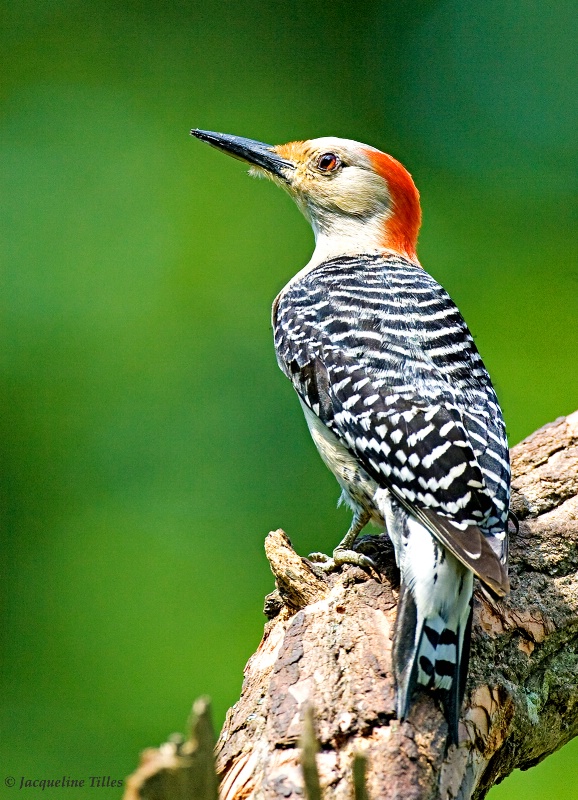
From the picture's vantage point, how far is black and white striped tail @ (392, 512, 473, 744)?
3.00 metres

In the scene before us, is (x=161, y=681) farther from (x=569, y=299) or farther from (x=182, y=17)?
(x=182, y=17)

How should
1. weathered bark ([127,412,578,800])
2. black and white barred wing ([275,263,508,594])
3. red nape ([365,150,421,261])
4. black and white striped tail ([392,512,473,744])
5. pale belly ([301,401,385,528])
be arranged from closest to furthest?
weathered bark ([127,412,578,800]), black and white striped tail ([392,512,473,744]), black and white barred wing ([275,263,508,594]), pale belly ([301,401,385,528]), red nape ([365,150,421,261])

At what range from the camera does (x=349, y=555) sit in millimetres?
3670

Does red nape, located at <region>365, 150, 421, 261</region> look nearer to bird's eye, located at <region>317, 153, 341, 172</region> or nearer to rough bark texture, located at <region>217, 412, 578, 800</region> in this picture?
bird's eye, located at <region>317, 153, 341, 172</region>

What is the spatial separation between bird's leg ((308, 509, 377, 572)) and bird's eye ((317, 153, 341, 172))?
2.19m

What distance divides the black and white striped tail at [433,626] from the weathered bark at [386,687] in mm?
54

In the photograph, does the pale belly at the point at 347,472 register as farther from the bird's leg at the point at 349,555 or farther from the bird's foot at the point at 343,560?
the bird's foot at the point at 343,560

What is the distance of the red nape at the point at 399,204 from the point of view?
5.27 meters

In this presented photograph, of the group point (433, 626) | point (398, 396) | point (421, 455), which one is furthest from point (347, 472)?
point (433, 626)

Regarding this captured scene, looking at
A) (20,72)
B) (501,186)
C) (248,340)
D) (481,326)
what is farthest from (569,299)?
(20,72)

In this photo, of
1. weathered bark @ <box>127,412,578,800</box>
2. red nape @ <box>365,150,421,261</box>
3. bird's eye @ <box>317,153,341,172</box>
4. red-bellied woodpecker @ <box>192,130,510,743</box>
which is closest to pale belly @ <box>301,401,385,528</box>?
red-bellied woodpecker @ <box>192,130,510,743</box>

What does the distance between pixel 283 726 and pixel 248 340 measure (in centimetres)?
542

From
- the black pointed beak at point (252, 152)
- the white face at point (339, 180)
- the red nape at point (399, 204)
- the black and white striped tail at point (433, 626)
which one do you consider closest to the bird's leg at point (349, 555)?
the black and white striped tail at point (433, 626)

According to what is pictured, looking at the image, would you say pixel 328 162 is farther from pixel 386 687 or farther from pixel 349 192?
pixel 386 687
